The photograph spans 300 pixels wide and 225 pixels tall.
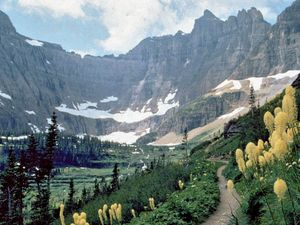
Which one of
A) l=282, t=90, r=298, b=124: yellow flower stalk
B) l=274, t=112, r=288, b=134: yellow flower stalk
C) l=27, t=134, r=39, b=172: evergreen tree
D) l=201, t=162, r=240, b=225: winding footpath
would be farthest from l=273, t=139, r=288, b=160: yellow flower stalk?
l=27, t=134, r=39, b=172: evergreen tree

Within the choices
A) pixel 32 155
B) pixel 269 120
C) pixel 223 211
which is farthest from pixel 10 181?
pixel 269 120

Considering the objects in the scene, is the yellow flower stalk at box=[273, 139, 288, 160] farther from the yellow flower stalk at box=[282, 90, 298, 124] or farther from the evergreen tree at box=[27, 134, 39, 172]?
the evergreen tree at box=[27, 134, 39, 172]

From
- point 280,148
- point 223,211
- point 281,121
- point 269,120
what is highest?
point 269,120

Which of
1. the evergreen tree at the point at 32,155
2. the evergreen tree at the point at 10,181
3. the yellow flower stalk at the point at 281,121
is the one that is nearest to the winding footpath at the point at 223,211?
the yellow flower stalk at the point at 281,121

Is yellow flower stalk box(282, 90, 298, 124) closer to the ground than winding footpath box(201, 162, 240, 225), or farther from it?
farther from it

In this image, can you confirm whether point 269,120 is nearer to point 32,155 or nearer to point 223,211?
point 223,211

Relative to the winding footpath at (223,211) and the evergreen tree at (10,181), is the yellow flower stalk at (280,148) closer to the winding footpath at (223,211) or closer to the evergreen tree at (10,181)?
the winding footpath at (223,211)

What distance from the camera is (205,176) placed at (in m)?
31.2

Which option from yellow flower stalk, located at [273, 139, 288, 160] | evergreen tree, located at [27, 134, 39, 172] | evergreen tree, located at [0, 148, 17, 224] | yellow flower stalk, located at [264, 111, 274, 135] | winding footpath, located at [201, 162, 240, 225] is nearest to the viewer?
yellow flower stalk, located at [273, 139, 288, 160]

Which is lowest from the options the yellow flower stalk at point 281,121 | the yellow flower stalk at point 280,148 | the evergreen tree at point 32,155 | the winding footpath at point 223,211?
Result: the winding footpath at point 223,211

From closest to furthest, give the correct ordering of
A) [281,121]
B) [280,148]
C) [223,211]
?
[280,148]
[281,121]
[223,211]

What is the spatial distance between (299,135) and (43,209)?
44.7m

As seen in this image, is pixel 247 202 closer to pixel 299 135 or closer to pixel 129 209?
pixel 299 135

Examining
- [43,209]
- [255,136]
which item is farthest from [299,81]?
[43,209]
